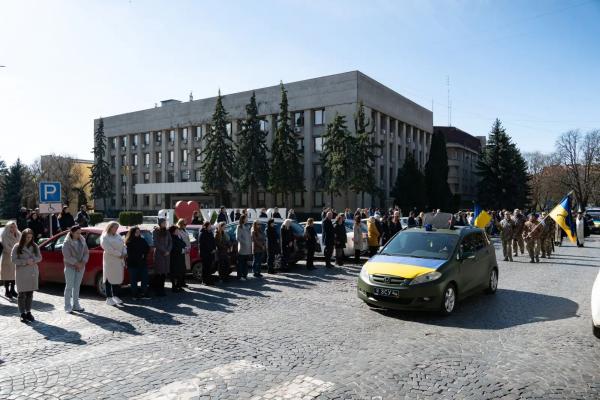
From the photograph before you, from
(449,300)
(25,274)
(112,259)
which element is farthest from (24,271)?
(449,300)

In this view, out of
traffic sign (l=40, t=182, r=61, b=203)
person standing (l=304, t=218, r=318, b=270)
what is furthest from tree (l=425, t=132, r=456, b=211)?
traffic sign (l=40, t=182, r=61, b=203)

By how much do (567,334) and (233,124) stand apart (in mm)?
56515

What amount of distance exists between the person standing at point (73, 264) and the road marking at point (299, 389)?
5593 mm

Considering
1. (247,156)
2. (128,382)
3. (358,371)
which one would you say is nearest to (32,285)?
(128,382)

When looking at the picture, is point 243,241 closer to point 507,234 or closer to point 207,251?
point 207,251

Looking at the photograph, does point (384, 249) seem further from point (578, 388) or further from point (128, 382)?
point (128, 382)

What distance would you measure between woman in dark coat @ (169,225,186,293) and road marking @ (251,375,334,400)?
638cm

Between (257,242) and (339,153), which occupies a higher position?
(339,153)

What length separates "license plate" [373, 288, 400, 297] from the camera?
27.2 ft

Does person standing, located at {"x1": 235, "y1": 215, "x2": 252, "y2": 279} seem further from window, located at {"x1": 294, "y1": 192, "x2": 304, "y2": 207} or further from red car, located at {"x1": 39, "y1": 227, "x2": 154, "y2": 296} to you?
window, located at {"x1": 294, "y1": 192, "x2": 304, "y2": 207}

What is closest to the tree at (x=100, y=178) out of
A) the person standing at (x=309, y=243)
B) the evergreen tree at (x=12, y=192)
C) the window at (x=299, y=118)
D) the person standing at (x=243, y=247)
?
the evergreen tree at (x=12, y=192)

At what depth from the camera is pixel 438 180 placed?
190ft

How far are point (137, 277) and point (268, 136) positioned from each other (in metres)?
47.7

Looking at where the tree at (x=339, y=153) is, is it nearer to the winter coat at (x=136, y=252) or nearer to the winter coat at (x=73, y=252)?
the winter coat at (x=136, y=252)
